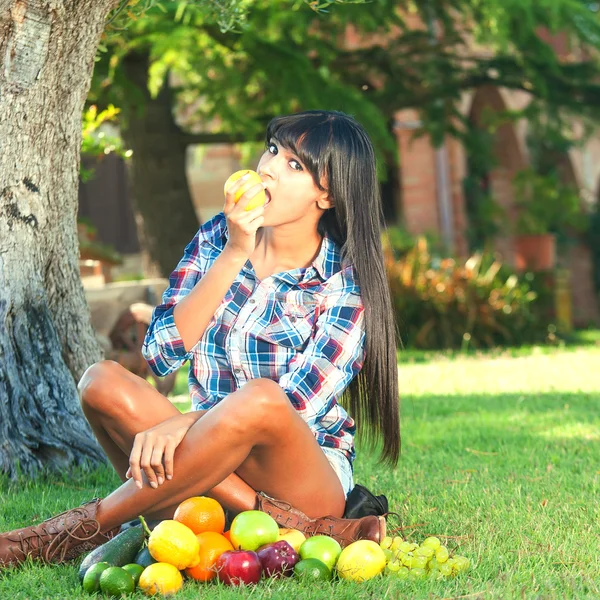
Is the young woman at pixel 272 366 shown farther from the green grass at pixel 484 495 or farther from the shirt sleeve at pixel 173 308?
the green grass at pixel 484 495

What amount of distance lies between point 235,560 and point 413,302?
29.2ft

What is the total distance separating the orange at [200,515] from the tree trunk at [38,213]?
1.40 metres

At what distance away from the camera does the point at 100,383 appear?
2.75 m

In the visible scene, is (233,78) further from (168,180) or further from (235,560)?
(235,560)

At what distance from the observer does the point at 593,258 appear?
18469 mm

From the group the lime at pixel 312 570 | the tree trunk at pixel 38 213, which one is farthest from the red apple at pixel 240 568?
the tree trunk at pixel 38 213

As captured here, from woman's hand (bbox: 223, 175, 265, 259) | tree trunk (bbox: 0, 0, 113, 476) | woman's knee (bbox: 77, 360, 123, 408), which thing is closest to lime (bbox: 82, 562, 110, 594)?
woman's knee (bbox: 77, 360, 123, 408)

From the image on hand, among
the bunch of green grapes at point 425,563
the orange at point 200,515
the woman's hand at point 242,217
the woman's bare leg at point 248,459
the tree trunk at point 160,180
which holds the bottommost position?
the bunch of green grapes at point 425,563

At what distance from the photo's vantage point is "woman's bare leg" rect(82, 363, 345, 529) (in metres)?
2.64

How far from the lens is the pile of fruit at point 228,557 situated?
251cm

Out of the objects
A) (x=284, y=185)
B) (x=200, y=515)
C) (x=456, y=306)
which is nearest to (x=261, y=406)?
(x=200, y=515)

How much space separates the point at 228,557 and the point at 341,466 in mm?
668

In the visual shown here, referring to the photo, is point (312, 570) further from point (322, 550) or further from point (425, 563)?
point (425, 563)

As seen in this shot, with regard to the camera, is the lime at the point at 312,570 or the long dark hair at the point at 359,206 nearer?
the lime at the point at 312,570
